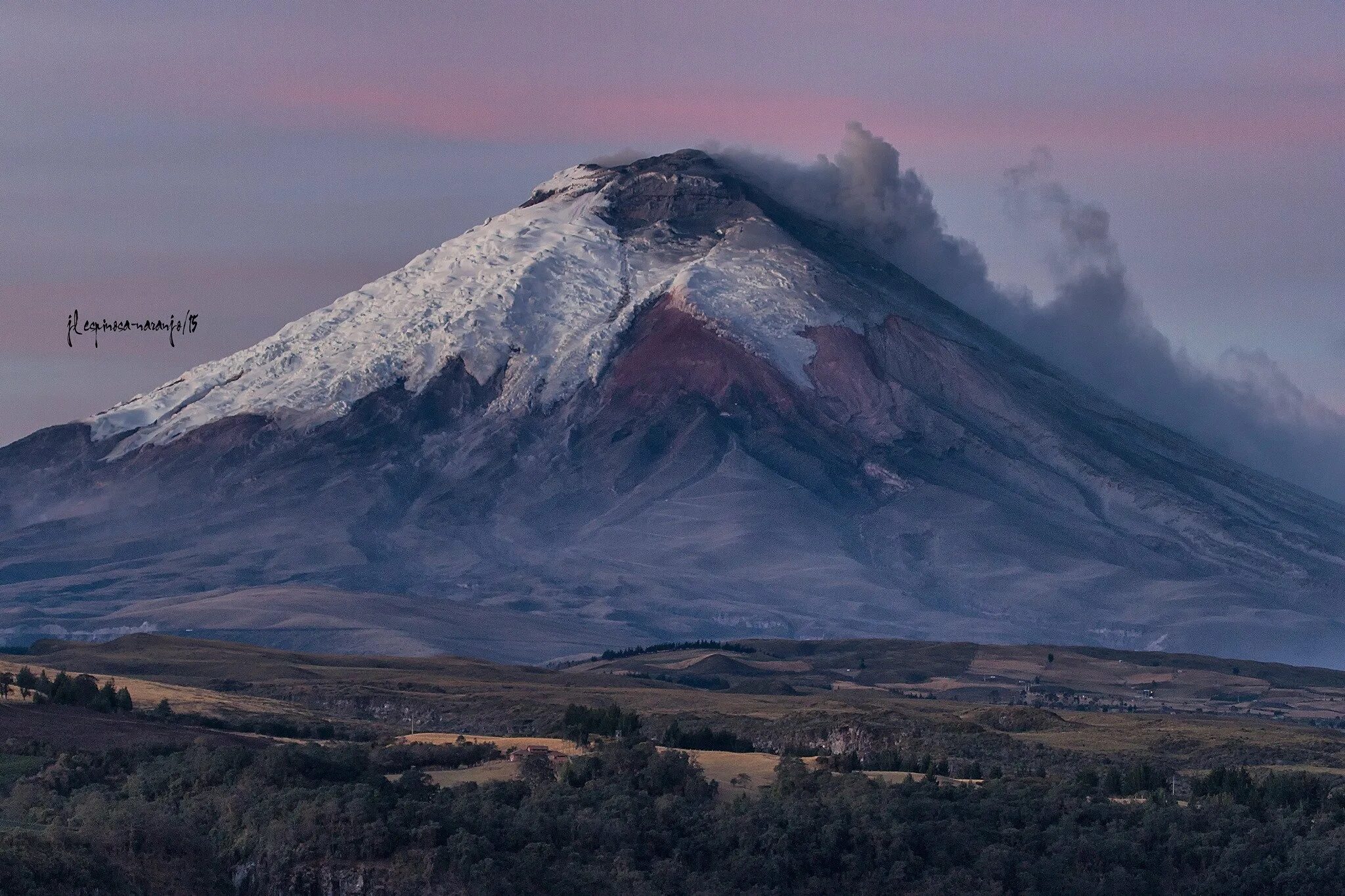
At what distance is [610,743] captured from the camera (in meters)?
69.9

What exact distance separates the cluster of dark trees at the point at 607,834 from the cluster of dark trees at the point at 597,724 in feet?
33.8

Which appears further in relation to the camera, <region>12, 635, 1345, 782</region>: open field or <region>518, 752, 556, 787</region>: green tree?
<region>12, 635, 1345, 782</region>: open field

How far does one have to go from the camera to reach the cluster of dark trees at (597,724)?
76562mm

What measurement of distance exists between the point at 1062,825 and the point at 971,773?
14.0 metres

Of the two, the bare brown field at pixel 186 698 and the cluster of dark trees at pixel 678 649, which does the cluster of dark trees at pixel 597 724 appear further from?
the cluster of dark trees at pixel 678 649

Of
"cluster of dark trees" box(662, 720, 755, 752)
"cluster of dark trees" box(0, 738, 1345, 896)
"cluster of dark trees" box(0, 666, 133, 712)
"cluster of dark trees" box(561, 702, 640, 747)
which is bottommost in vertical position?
"cluster of dark trees" box(0, 738, 1345, 896)

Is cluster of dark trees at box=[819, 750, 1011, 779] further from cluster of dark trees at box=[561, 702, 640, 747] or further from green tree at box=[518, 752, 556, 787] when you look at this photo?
green tree at box=[518, 752, 556, 787]

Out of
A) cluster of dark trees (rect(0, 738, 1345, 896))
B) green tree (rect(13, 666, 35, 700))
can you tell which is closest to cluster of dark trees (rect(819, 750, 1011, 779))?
cluster of dark trees (rect(0, 738, 1345, 896))

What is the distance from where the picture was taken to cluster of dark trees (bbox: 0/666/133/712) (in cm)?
7869

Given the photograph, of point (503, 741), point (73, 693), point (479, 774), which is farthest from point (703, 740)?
point (73, 693)

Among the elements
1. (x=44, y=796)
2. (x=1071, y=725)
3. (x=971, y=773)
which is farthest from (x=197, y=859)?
(x=1071, y=725)

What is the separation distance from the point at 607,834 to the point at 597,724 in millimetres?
25683

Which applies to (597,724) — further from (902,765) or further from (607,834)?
(607,834)

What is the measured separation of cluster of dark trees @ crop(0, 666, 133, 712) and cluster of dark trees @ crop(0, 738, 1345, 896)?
1625 centimetres
